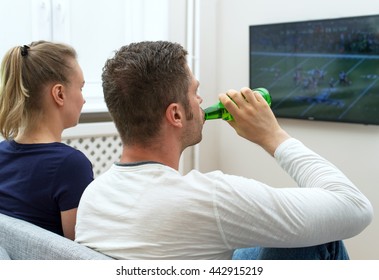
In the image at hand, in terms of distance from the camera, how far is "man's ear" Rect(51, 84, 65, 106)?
1.72 m

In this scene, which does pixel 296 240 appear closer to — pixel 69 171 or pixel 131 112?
pixel 131 112

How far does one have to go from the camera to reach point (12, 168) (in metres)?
1.55

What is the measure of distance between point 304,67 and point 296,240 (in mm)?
2232

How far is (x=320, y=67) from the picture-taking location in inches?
118

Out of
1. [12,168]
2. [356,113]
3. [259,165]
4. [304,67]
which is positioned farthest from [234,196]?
[259,165]

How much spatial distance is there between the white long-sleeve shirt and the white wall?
1.88m

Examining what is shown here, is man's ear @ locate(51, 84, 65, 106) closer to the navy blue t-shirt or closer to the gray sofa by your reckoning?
the navy blue t-shirt

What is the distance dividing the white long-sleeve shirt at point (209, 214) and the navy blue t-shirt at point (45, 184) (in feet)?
1.29

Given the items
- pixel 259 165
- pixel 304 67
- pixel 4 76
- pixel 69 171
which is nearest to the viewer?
pixel 69 171

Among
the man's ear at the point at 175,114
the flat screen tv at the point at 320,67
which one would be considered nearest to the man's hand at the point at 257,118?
the man's ear at the point at 175,114

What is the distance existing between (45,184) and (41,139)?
0.21 metres

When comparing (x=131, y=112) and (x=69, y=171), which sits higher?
(x=131, y=112)

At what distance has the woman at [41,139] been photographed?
150 cm

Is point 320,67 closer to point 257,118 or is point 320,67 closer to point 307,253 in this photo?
point 257,118
